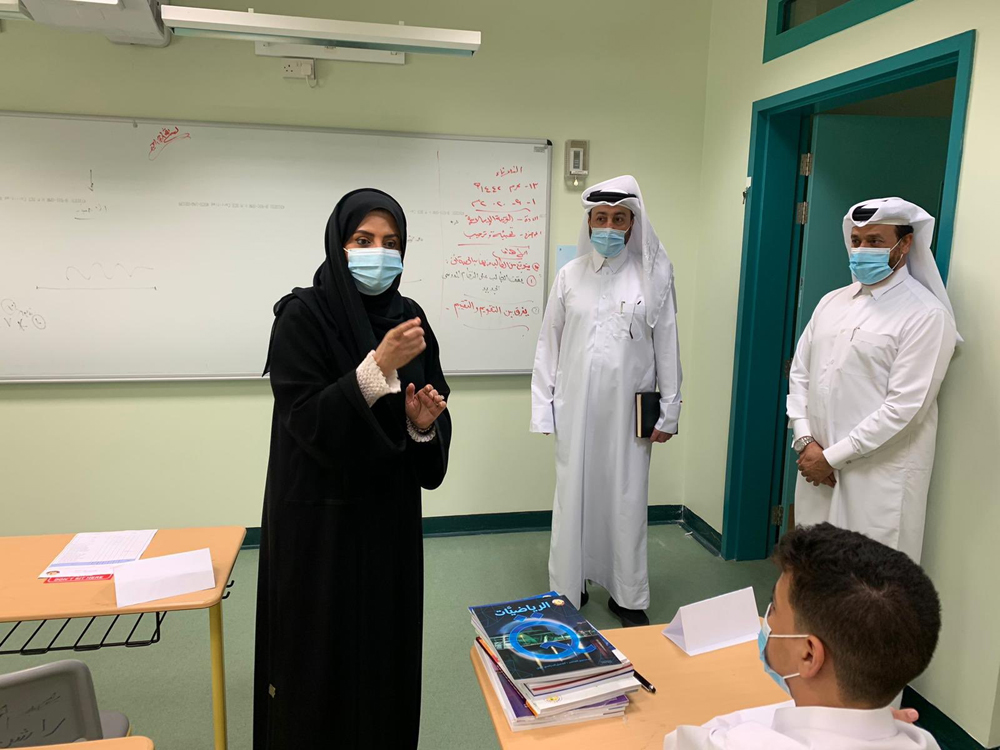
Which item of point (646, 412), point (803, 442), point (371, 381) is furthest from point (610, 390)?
point (371, 381)

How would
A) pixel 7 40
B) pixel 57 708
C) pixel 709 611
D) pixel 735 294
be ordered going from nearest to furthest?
pixel 57 708
pixel 709 611
pixel 7 40
pixel 735 294

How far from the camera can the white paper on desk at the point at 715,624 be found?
4.71 feet

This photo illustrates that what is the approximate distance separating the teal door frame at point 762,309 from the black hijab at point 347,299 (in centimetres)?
216

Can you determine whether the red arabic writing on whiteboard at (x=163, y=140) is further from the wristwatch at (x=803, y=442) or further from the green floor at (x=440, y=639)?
the wristwatch at (x=803, y=442)

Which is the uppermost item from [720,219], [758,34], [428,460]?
[758,34]

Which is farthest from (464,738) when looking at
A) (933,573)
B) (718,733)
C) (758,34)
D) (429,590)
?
(758,34)

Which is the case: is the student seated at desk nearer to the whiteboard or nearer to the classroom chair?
the classroom chair

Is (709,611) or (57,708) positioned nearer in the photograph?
(57,708)

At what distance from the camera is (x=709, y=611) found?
1.45 metres

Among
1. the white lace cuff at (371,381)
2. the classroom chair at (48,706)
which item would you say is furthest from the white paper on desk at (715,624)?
the classroom chair at (48,706)

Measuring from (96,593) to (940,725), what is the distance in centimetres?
264

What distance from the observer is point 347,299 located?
5.15 ft

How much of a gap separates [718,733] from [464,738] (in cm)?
150

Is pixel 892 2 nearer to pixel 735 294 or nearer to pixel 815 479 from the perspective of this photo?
pixel 735 294
